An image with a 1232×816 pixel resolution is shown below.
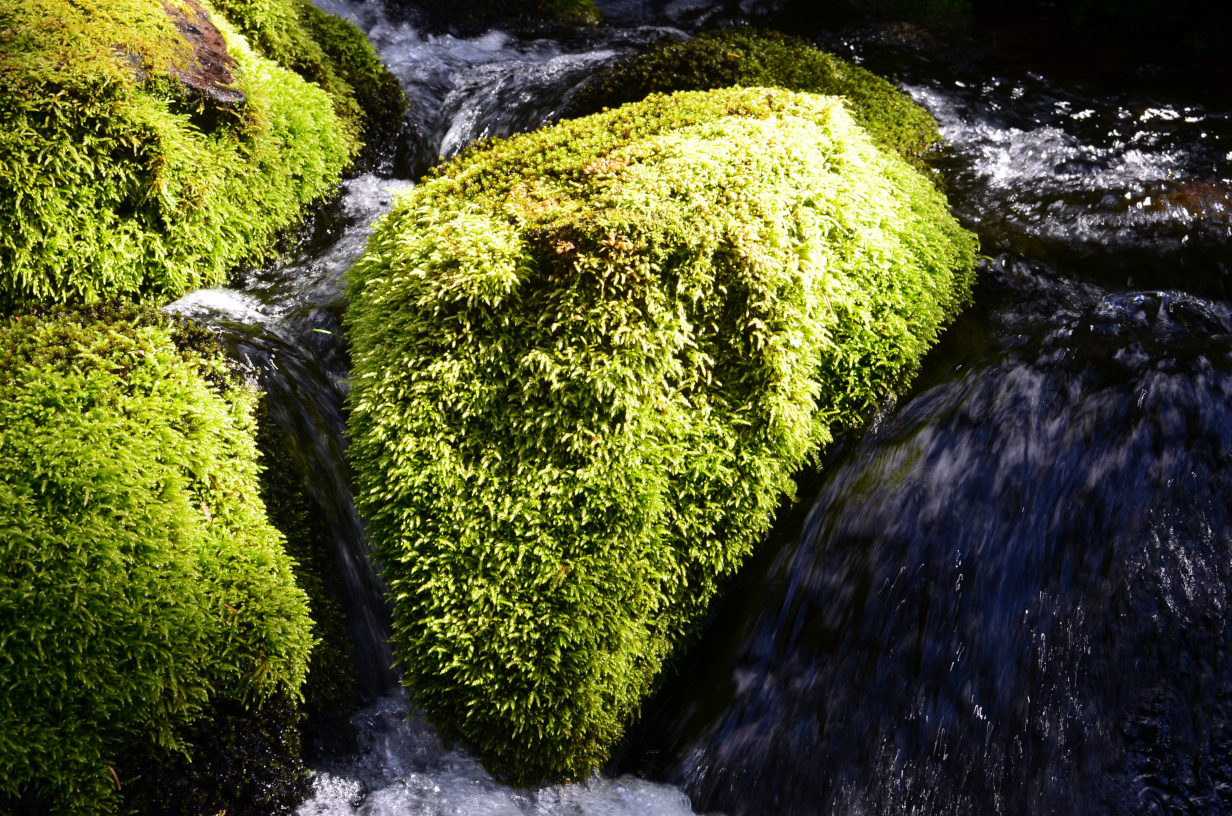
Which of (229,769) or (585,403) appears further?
(585,403)

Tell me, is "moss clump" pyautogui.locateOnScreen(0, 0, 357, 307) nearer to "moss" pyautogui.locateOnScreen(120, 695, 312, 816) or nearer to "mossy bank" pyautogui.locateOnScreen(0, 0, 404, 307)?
"mossy bank" pyautogui.locateOnScreen(0, 0, 404, 307)

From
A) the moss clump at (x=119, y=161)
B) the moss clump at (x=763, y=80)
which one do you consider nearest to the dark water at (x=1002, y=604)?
the moss clump at (x=763, y=80)

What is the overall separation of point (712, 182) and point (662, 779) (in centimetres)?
249

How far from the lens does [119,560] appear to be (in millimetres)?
2564

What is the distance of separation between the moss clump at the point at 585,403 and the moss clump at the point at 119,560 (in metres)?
0.50

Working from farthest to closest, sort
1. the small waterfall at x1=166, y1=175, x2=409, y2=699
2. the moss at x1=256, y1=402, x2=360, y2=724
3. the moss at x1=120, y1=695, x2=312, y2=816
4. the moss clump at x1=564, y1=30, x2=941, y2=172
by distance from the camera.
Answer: the moss clump at x1=564, y1=30, x2=941, y2=172 < the small waterfall at x1=166, y1=175, x2=409, y2=699 < the moss at x1=256, y1=402, x2=360, y2=724 < the moss at x1=120, y1=695, x2=312, y2=816

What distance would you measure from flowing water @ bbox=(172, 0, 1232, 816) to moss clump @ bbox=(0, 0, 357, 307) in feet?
1.26

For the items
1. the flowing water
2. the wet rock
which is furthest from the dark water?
the wet rock

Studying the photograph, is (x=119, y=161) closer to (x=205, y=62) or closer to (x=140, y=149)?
(x=140, y=149)

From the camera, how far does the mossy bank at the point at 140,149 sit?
3.58 meters

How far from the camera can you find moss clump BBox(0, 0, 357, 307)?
357 centimetres

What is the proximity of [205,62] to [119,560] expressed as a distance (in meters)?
3.18

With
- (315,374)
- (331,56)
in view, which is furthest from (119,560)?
(331,56)

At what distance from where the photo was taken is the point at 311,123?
507 centimetres
